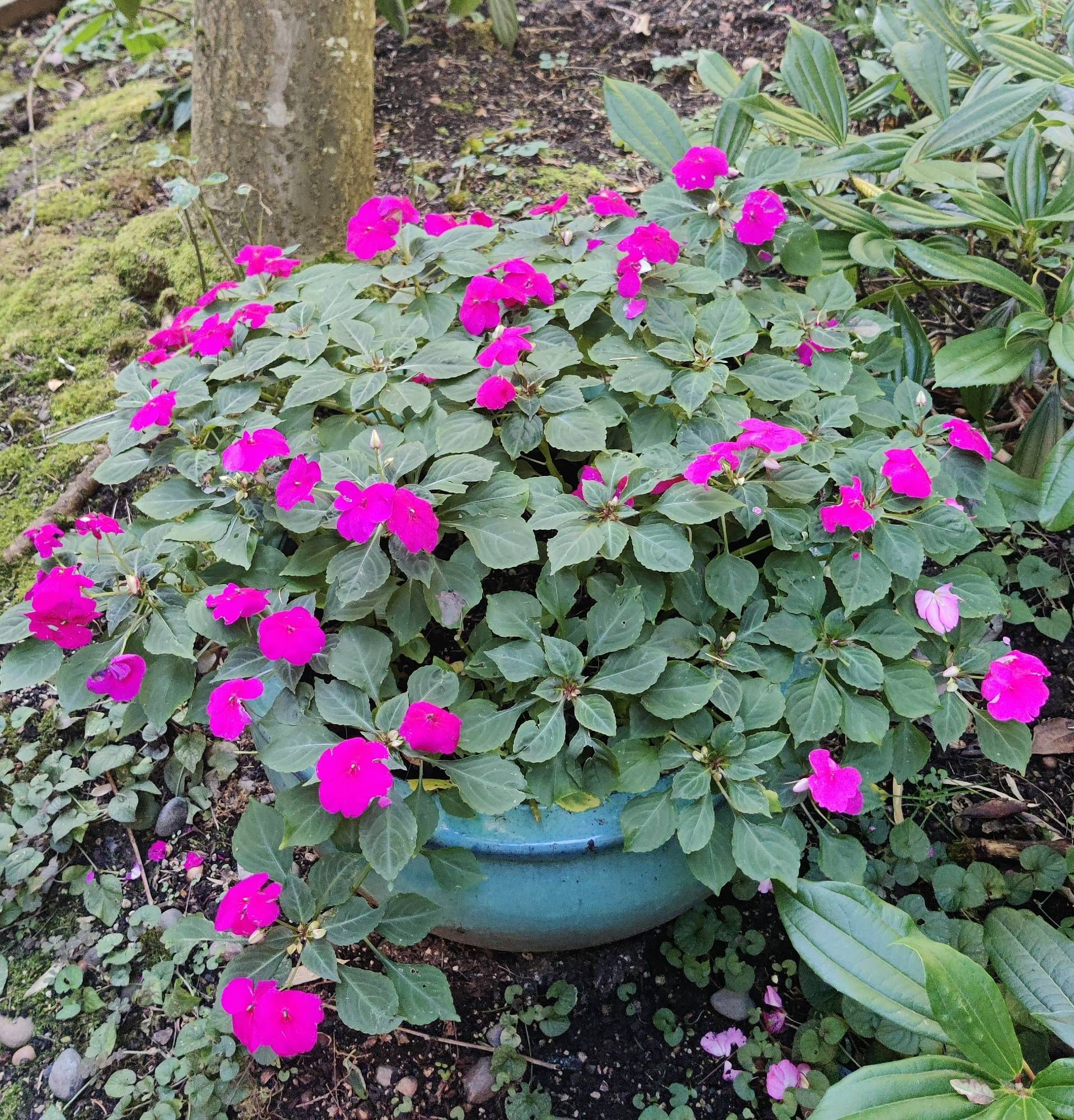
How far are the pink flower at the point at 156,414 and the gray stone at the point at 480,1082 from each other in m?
1.15

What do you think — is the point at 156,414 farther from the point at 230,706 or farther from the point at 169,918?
the point at 169,918

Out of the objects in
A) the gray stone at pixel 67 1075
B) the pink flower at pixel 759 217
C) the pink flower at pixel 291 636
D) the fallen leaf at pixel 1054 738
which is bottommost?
the gray stone at pixel 67 1075

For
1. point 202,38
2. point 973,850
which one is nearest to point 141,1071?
point 973,850

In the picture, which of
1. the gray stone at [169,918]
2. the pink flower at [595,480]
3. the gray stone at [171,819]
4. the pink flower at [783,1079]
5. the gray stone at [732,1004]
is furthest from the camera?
the gray stone at [171,819]

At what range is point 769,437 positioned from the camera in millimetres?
1221

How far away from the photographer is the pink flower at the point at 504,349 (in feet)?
4.35

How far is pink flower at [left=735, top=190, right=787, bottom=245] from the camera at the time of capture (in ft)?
4.73

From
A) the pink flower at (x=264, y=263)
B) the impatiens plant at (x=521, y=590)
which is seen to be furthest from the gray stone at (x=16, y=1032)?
the pink flower at (x=264, y=263)

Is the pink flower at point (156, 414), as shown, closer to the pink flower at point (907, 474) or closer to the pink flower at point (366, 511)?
the pink flower at point (366, 511)

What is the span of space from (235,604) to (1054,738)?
1601mm

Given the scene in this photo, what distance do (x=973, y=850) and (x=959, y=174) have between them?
1.24 meters

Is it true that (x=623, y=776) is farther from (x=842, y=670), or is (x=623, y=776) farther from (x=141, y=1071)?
(x=141, y=1071)

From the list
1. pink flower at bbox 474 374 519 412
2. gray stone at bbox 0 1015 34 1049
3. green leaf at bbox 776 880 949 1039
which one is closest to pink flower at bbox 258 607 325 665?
pink flower at bbox 474 374 519 412

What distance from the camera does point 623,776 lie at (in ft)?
3.97
